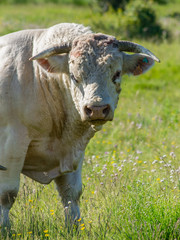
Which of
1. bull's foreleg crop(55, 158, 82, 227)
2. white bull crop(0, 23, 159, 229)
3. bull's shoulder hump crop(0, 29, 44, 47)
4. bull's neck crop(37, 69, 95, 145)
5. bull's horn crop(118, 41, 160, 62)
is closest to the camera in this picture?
white bull crop(0, 23, 159, 229)

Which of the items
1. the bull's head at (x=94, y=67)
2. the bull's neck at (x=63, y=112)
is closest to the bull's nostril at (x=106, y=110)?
the bull's head at (x=94, y=67)

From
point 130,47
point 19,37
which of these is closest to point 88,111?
point 130,47

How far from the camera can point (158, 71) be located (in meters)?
13.0

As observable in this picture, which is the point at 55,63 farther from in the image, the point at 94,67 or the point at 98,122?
the point at 98,122

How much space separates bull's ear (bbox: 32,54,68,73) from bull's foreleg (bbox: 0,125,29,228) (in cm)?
60

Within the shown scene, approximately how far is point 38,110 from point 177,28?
16.0 meters

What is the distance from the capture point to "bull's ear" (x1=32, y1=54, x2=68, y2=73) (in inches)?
174

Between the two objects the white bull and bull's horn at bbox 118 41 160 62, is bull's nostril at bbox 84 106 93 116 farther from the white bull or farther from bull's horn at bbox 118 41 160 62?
bull's horn at bbox 118 41 160 62

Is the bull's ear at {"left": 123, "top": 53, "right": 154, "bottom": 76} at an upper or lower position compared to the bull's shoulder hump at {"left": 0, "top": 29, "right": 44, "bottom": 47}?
lower

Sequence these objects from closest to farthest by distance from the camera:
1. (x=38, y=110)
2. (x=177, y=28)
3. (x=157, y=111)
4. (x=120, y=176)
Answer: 1. (x=38, y=110)
2. (x=120, y=176)
3. (x=157, y=111)
4. (x=177, y=28)

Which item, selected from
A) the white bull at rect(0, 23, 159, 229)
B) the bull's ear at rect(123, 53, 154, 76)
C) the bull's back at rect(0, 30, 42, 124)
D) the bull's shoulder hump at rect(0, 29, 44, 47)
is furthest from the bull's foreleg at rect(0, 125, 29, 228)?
the bull's ear at rect(123, 53, 154, 76)

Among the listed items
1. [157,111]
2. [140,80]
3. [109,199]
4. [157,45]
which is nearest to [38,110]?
[109,199]

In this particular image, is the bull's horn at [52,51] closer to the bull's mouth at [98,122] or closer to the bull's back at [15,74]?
the bull's back at [15,74]

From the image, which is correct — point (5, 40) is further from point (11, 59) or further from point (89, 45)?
point (89, 45)
